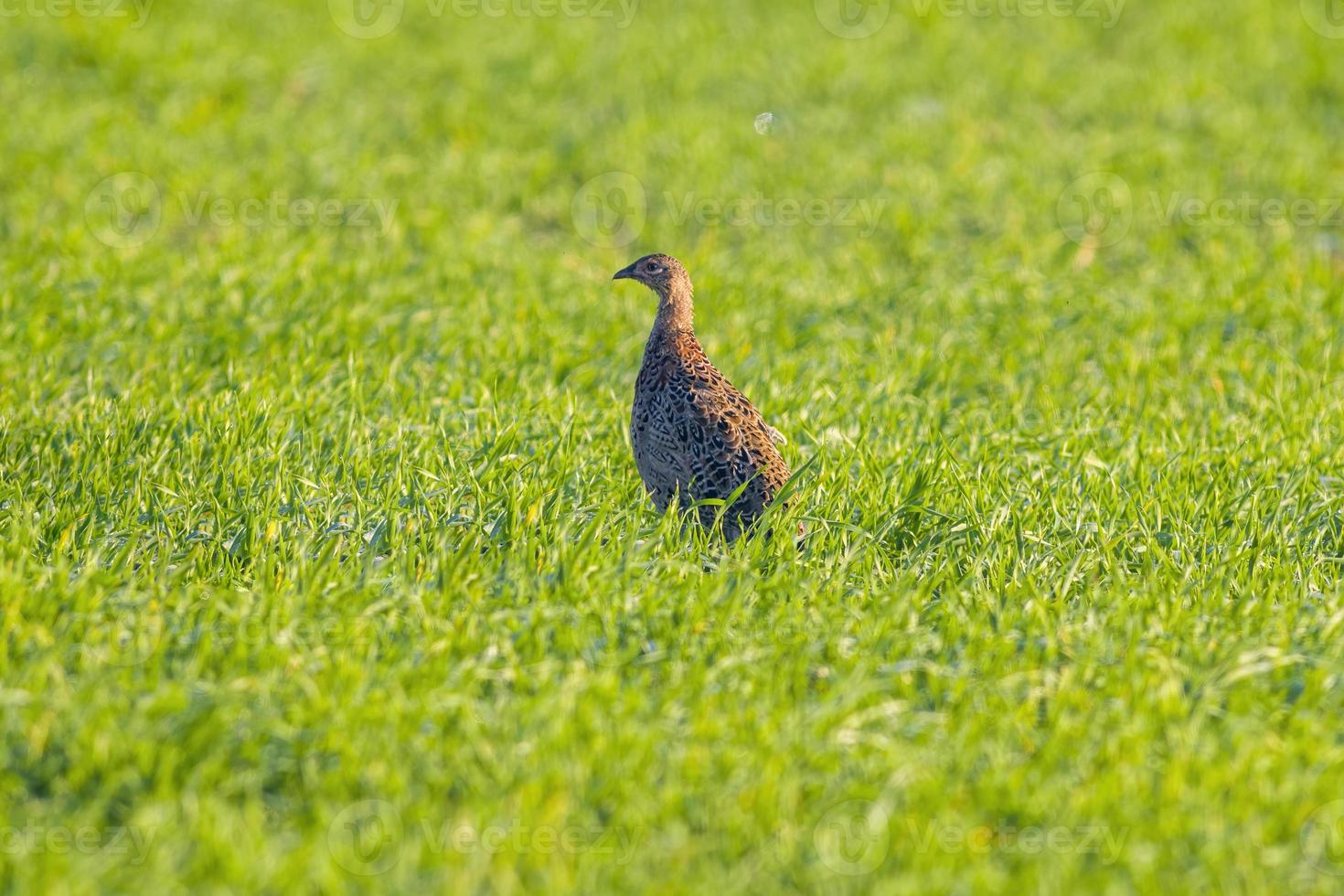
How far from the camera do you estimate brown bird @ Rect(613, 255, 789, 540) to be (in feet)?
17.9

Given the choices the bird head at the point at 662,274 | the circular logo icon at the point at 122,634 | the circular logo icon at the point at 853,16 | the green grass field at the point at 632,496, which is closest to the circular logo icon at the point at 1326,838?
the green grass field at the point at 632,496

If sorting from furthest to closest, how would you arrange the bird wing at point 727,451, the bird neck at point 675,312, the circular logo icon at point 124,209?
the circular logo icon at point 124,209 → the bird neck at point 675,312 → the bird wing at point 727,451

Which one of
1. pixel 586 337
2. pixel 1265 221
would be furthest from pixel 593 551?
pixel 1265 221

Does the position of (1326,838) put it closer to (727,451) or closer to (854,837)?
(854,837)

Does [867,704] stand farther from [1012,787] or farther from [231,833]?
[231,833]

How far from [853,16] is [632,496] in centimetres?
1086

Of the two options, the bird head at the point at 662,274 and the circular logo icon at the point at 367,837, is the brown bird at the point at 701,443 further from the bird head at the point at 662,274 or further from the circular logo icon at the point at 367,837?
Answer: the circular logo icon at the point at 367,837

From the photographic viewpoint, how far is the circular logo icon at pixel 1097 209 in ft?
34.4

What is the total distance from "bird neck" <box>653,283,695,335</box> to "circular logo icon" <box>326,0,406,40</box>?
29.8ft

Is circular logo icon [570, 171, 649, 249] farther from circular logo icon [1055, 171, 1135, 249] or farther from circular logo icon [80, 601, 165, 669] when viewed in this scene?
circular logo icon [80, 601, 165, 669]

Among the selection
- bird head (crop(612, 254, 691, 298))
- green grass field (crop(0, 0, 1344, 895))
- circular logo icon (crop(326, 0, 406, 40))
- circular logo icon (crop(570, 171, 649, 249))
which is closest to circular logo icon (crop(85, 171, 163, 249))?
green grass field (crop(0, 0, 1344, 895))

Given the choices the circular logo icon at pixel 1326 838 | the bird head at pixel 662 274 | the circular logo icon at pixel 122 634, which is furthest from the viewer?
the bird head at pixel 662 274

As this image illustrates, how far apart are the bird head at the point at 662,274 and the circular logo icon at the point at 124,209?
431cm

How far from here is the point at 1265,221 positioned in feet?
35.8
